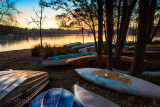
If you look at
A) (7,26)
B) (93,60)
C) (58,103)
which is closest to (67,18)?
(93,60)

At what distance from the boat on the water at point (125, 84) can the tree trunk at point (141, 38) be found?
1.59ft

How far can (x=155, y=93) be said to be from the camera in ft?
8.30

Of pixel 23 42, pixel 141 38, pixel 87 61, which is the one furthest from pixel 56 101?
pixel 23 42

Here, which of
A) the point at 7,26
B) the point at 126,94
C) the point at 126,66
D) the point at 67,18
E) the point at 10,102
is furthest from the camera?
the point at 7,26

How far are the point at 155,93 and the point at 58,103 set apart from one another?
2.57 metres

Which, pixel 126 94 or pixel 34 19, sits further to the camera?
pixel 34 19

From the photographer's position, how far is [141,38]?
10.3 feet

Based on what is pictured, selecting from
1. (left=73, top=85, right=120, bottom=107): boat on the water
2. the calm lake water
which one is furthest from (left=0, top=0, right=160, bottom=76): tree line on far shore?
the calm lake water

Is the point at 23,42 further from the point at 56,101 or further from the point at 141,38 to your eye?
the point at 141,38

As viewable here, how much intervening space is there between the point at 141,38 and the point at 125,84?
1.62 meters

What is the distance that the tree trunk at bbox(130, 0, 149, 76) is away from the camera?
→ 296 cm

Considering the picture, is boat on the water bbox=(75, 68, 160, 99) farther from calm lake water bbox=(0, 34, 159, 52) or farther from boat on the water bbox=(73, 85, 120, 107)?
calm lake water bbox=(0, 34, 159, 52)

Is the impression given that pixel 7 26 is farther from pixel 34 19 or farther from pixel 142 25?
pixel 142 25

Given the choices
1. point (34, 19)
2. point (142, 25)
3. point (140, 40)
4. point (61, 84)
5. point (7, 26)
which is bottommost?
point (61, 84)
